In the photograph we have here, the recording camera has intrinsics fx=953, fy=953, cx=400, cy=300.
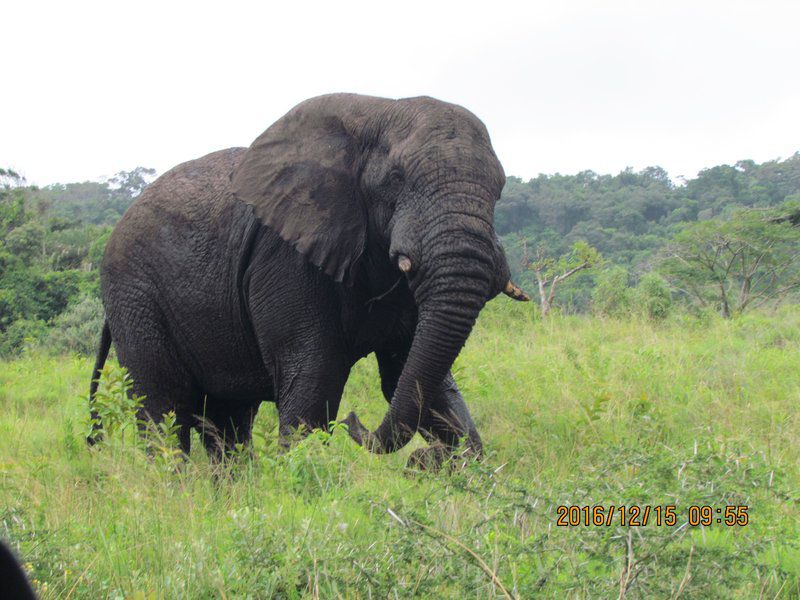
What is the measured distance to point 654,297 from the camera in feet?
46.6

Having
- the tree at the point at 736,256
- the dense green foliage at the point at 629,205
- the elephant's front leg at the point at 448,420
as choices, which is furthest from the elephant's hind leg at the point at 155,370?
the dense green foliage at the point at 629,205

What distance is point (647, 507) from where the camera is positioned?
2832mm

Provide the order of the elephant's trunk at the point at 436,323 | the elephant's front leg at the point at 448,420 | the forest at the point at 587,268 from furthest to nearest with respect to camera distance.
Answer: the forest at the point at 587,268 < the elephant's front leg at the point at 448,420 < the elephant's trunk at the point at 436,323

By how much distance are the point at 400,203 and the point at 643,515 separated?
194cm

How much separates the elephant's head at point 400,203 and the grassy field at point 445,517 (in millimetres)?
575

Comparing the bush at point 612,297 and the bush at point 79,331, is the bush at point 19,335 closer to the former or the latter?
the bush at point 79,331

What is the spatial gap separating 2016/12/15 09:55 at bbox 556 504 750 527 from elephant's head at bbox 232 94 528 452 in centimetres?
120

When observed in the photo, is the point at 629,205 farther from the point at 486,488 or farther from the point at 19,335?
the point at 486,488

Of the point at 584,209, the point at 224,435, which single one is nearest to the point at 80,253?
the point at 224,435

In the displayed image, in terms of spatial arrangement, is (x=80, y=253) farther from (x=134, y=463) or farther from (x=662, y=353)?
(x=134, y=463)

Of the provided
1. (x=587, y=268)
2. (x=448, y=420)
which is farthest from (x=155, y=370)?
(x=587, y=268)

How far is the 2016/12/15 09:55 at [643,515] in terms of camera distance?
9.13 ft

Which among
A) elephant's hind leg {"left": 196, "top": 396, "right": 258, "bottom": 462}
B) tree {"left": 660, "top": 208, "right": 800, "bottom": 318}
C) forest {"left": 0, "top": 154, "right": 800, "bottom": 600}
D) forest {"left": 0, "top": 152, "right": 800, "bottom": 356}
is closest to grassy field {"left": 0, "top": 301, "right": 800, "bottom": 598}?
forest {"left": 0, "top": 154, "right": 800, "bottom": 600}

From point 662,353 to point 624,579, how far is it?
539 cm
